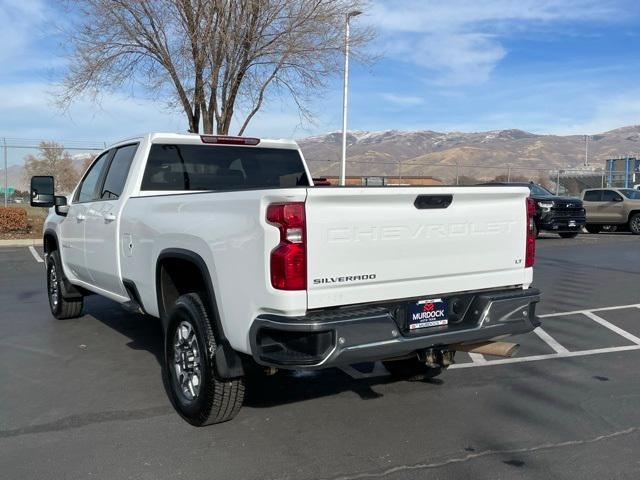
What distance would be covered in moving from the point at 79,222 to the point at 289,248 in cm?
381

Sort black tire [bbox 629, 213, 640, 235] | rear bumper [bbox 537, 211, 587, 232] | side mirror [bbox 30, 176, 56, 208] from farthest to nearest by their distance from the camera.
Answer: black tire [bbox 629, 213, 640, 235]
rear bumper [bbox 537, 211, 587, 232]
side mirror [bbox 30, 176, 56, 208]

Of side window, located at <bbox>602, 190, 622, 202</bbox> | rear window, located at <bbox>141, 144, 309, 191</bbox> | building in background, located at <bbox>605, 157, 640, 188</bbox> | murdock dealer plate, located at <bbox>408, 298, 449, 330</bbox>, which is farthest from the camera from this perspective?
building in background, located at <bbox>605, 157, 640, 188</bbox>

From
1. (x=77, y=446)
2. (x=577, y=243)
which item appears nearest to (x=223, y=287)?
(x=77, y=446)

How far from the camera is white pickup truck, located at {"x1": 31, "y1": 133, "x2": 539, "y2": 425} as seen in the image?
3416mm

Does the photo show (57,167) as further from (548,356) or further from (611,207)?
(548,356)

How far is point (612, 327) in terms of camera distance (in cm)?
698

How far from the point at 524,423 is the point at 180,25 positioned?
44.3 ft

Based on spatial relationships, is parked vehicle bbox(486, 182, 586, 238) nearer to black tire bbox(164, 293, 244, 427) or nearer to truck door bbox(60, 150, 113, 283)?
truck door bbox(60, 150, 113, 283)

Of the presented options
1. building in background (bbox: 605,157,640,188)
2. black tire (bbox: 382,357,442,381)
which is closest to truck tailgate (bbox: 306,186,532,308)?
black tire (bbox: 382,357,442,381)

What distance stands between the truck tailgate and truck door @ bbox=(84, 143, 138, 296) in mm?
2580

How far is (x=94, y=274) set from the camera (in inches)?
240

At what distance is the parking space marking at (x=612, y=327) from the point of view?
21.3 feet

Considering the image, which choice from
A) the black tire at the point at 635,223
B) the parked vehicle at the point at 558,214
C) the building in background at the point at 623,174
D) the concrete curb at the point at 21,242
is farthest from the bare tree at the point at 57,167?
the building in background at the point at 623,174

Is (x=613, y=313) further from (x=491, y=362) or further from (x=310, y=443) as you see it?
(x=310, y=443)
